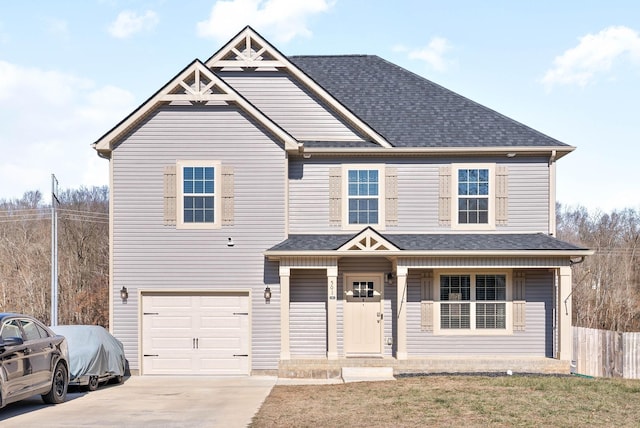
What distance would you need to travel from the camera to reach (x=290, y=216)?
18.5m

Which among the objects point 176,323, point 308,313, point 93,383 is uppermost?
point 308,313

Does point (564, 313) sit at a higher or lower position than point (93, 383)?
higher

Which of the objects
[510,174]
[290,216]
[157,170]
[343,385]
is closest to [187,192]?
[157,170]

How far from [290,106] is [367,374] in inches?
303

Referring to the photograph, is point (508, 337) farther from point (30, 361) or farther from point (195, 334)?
point (30, 361)

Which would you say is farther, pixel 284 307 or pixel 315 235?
pixel 315 235

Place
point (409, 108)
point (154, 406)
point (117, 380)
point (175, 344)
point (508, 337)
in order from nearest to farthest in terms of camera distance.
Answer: point (154, 406)
point (117, 380)
point (175, 344)
point (508, 337)
point (409, 108)

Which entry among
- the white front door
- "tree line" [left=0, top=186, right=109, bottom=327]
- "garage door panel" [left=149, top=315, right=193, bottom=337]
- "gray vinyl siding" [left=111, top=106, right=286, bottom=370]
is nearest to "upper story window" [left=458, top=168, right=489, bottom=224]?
the white front door

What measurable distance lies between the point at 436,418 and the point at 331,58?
1416cm

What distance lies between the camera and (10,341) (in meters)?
11.0

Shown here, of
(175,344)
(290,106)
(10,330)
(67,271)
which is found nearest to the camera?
(10,330)

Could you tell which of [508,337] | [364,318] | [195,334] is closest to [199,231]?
[195,334]

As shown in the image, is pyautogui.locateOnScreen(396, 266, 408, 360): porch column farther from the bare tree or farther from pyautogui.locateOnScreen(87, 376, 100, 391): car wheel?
the bare tree

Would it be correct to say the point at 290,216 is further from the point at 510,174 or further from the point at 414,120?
the point at 510,174
